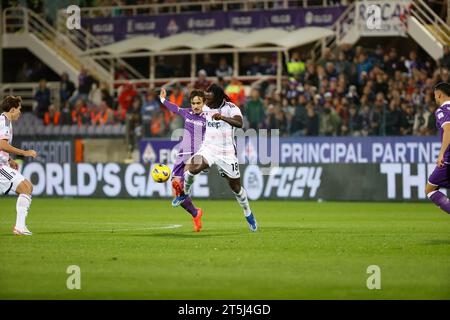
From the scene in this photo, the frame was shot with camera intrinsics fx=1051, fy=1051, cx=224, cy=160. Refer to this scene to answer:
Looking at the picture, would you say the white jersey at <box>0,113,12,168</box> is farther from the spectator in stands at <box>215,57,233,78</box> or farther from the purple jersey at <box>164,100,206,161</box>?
the spectator in stands at <box>215,57,233,78</box>

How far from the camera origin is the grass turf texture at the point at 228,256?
1143cm

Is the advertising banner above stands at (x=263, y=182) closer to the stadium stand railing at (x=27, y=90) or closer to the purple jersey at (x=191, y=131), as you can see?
the stadium stand railing at (x=27, y=90)

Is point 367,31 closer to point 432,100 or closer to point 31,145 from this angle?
point 432,100

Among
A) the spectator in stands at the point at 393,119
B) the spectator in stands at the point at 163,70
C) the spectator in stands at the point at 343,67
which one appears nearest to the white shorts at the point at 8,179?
the spectator in stands at the point at 393,119

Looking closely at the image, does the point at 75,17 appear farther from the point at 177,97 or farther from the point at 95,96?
the point at 95,96

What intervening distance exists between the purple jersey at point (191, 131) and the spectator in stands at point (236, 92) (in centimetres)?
1194

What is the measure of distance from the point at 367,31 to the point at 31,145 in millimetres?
11944

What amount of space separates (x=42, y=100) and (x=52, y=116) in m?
1.50

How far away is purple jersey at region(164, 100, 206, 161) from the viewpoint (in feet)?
65.8

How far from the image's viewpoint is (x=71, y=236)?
1808cm

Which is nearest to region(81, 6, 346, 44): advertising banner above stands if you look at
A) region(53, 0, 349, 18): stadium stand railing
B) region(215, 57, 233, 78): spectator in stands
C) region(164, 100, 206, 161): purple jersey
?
region(53, 0, 349, 18): stadium stand railing

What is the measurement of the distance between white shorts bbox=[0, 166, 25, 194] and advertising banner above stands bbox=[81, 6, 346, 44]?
23173mm
